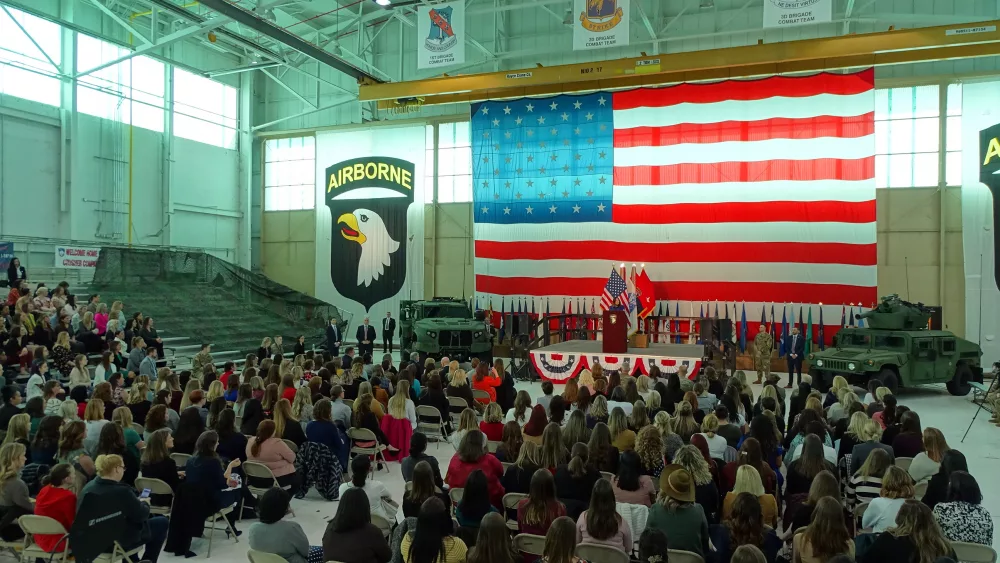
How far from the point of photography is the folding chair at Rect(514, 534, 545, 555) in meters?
4.91

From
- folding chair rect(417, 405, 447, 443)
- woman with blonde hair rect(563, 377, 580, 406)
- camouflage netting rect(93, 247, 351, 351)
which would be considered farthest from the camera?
camouflage netting rect(93, 247, 351, 351)

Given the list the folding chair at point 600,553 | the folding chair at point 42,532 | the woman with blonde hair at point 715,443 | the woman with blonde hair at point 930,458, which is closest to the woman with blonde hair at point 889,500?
the woman with blonde hair at point 930,458

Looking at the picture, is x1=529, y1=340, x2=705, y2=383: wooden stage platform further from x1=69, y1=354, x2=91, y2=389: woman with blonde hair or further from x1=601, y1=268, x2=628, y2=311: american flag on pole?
x1=69, y1=354, x2=91, y2=389: woman with blonde hair

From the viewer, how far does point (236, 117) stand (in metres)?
30.1

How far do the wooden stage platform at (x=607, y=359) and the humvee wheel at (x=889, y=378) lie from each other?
3529 millimetres

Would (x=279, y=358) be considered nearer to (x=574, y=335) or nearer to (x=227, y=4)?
(x=227, y=4)

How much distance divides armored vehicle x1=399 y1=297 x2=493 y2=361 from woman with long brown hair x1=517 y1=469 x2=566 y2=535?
44.4 feet

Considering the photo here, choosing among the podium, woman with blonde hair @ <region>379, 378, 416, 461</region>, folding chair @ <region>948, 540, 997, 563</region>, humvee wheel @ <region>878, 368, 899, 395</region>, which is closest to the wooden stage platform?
the podium

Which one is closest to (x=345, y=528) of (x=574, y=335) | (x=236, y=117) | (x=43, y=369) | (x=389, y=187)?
(x=43, y=369)

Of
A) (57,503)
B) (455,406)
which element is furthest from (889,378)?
(57,503)

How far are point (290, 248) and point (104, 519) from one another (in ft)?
85.0

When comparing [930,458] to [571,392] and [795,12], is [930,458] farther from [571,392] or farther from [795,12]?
[795,12]

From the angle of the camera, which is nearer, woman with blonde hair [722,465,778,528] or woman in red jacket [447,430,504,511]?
woman with blonde hair [722,465,778,528]

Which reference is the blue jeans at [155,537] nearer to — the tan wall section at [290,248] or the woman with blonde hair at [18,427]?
the woman with blonde hair at [18,427]
